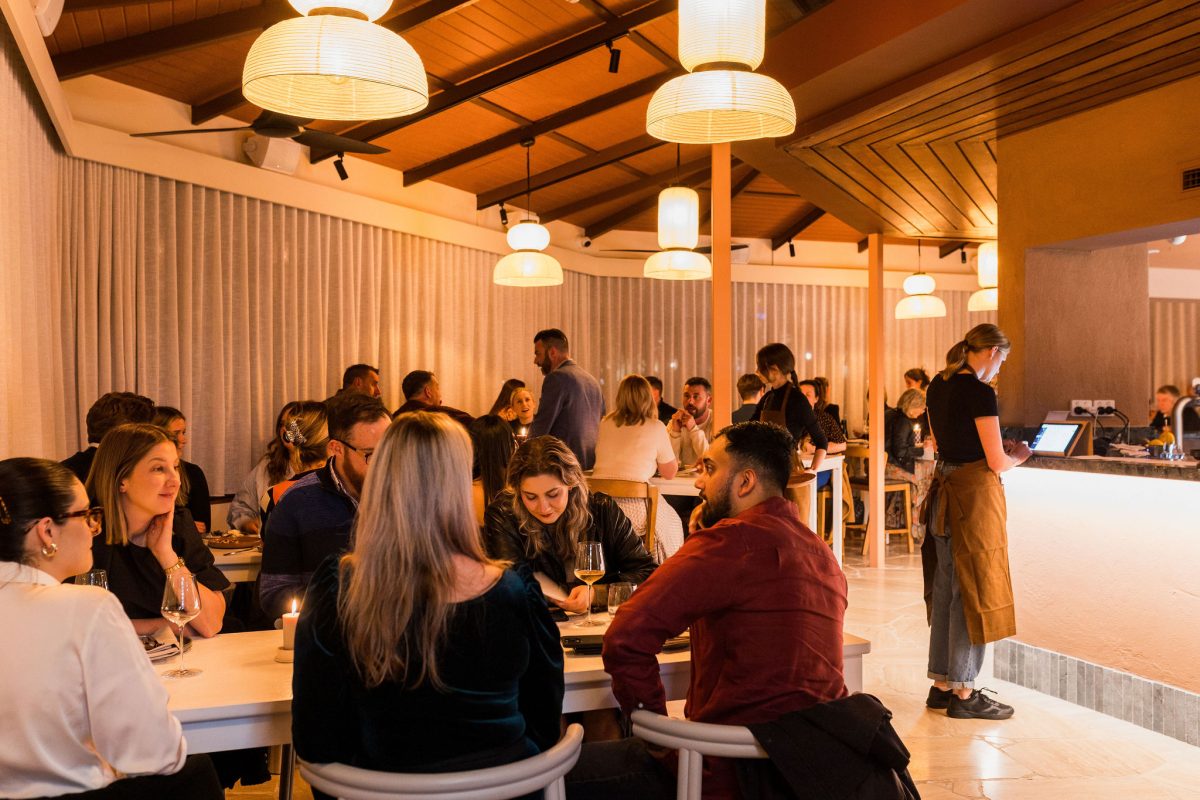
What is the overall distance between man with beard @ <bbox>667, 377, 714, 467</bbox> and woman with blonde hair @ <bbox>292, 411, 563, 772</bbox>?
221 inches

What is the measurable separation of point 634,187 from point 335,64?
8.11m

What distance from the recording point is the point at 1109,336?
253 inches

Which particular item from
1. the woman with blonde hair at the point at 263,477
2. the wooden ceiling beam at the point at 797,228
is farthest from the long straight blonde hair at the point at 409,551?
the wooden ceiling beam at the point at 797,228

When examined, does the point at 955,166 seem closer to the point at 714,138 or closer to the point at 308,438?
the point at 714,138

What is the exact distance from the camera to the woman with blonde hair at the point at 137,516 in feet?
9.84

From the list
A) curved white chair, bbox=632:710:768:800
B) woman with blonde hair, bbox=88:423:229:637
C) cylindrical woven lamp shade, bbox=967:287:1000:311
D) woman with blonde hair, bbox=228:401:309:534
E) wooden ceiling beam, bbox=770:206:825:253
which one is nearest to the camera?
curved white chair, bbox=632:710:768:800

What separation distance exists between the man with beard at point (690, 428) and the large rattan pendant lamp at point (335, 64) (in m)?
4.68

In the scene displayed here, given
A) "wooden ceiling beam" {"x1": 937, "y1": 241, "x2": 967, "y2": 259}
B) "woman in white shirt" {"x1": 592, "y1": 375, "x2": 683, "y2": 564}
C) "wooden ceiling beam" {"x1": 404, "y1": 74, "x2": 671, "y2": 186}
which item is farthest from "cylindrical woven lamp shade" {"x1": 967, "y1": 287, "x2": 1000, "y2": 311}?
"woman in white shirt" {"x1": 592, "y1": 375, "x2": 683, "y2": 564}

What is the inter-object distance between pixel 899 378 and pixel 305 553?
11.5 meters

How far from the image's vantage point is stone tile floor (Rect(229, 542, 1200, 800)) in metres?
3.83

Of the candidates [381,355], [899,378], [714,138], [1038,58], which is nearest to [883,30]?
[1038,58]

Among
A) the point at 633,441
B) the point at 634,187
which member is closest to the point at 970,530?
the point at 633,441

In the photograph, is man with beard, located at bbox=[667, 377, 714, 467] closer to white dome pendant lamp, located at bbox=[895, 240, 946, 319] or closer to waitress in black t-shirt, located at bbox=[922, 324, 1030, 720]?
waitress in black t-shirt, located at bbox=[922, 324, 1030, 720]

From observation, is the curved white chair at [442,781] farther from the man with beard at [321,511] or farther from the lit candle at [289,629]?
the man with beard at [321,511]
